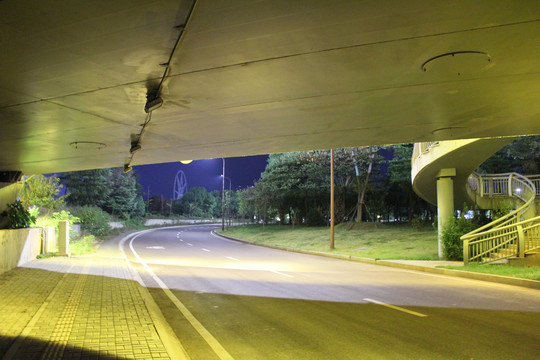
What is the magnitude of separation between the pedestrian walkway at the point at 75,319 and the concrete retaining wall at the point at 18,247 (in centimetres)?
114

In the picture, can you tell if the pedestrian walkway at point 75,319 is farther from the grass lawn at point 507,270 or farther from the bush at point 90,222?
the bush at point 90,222

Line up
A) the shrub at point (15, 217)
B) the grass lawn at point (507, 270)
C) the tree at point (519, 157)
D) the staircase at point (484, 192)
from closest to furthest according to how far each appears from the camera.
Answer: the grass lawn at point (507, 270) → the shrub at point (15, 217) → the staircase at point (484, 192) → the tree at point (519, 157)

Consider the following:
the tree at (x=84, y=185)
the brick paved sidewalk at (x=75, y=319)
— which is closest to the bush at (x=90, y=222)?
the tree at (x=84, y=185)

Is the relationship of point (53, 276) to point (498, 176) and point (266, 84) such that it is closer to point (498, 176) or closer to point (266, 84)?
point (266, 84)

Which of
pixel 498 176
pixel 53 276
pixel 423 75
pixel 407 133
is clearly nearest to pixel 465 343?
pixel 423 75

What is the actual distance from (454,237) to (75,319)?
53.5 ft

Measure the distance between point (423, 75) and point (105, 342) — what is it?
6.33 meters

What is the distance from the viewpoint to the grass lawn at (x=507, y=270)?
12153 mm

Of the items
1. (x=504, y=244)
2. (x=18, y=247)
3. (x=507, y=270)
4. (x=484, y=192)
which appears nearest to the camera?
(x=507, y=270)

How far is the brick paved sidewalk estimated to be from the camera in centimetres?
520

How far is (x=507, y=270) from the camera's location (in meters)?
13.3

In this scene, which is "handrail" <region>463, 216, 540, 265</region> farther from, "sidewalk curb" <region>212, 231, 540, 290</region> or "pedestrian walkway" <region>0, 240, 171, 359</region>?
"pedestrian walkway" <region>0, 240, 171, 359</region>

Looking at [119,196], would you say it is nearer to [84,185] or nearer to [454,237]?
[84,185]

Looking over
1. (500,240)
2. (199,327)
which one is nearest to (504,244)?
(500,240)
